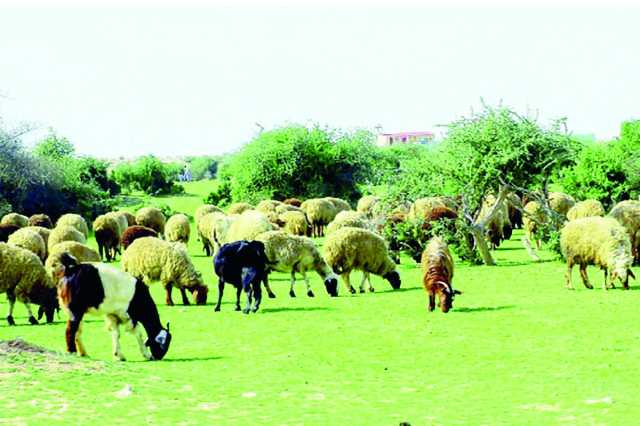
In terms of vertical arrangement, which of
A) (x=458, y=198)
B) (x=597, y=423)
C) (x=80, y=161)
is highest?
(x=80, y=161)

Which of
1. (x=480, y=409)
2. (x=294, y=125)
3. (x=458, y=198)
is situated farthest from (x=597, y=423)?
(x=294, y=125)

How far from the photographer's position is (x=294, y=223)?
41250 mm

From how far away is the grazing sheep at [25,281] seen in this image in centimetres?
1809

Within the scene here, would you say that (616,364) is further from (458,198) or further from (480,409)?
(458,198)

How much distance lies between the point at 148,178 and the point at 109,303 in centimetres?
6597

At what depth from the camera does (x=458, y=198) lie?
117ft

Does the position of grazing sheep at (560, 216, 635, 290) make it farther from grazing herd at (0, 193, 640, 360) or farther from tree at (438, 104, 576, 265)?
tree at (438, 104, 576, 265)

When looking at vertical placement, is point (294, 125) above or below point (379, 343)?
above

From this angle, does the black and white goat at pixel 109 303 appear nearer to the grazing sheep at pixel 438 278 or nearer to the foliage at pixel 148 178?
the grazing sheep at pixel 438 278

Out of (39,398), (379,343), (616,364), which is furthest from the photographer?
(379,343)

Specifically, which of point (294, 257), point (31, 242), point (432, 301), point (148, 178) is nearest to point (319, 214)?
point (31, 242)

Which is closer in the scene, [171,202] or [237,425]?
[237,425]

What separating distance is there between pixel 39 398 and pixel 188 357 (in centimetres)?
404

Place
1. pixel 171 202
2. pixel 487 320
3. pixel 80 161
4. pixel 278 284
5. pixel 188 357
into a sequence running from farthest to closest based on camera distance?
pixel 171 202, pixel 80 161, pixel 278 284, pixel 487 320, pixel 188 357
